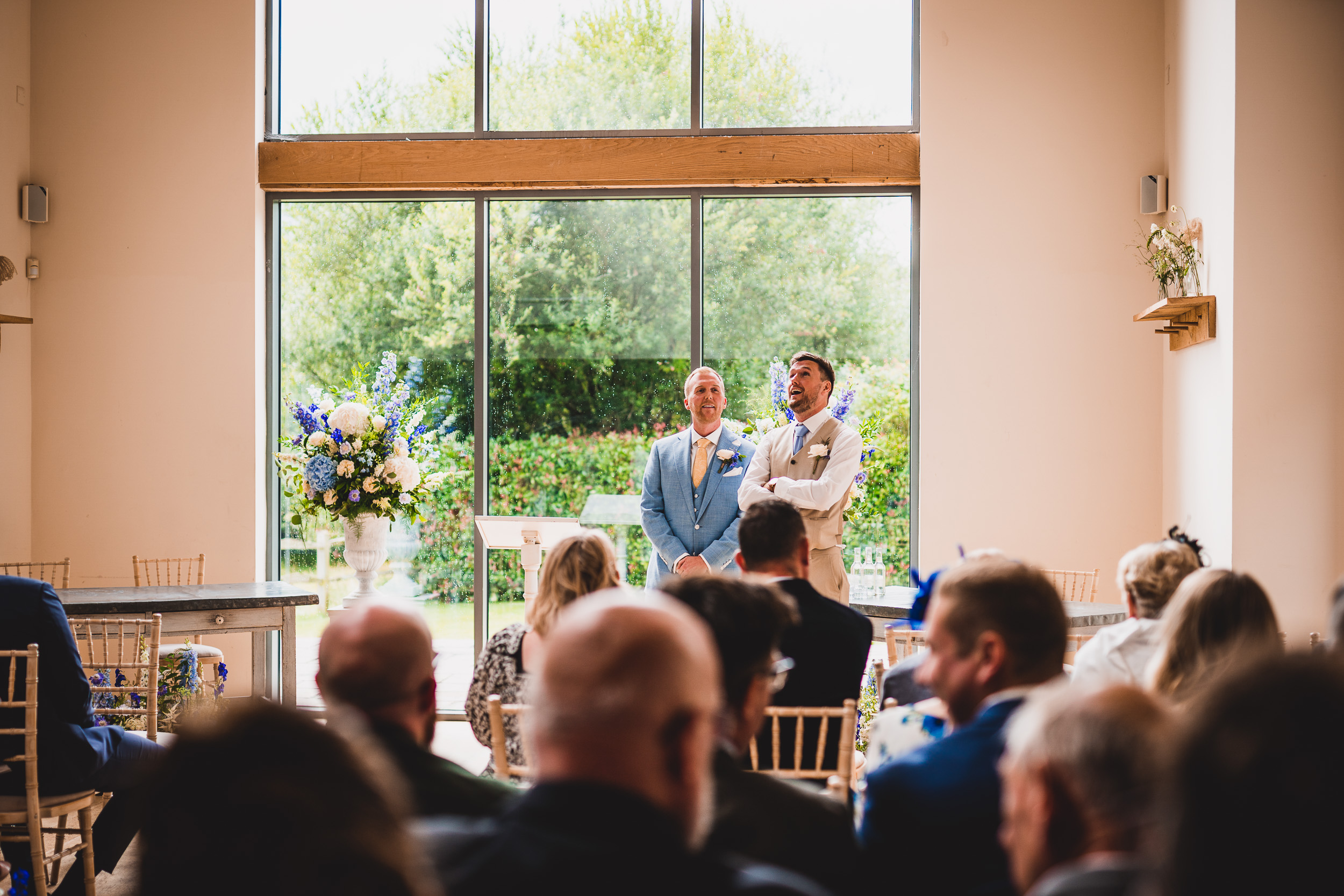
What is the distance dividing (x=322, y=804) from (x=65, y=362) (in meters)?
6.19

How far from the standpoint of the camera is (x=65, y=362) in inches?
242

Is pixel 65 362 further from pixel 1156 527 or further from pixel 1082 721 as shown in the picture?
pixel 1082 721

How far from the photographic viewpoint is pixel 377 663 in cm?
151

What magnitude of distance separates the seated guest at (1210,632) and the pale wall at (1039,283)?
3.83 meters

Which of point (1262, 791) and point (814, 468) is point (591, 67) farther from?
point (1262, 791)

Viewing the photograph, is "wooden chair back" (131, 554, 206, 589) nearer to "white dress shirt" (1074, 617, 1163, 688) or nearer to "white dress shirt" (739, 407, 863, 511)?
"white dress shirt" (739, 407, 863, 511)

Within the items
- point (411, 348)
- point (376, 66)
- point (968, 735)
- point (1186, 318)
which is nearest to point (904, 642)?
point (968, 735)

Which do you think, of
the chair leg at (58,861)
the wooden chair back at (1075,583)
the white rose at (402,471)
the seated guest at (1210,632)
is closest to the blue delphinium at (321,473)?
the white rose at (402,471)

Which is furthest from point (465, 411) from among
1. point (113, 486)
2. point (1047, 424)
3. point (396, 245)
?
point (1047, 424)

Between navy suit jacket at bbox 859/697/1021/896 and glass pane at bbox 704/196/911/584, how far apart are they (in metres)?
4.47

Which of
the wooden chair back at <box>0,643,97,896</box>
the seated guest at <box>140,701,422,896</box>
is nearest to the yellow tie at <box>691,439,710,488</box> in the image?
the wooden chair back at <box>0,643,97,896</box>

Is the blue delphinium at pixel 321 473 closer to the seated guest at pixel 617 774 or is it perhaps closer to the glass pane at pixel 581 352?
the glass pane at pixel 581 352

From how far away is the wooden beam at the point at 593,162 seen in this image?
5.86m

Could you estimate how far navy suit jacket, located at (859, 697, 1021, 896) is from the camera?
144cm
